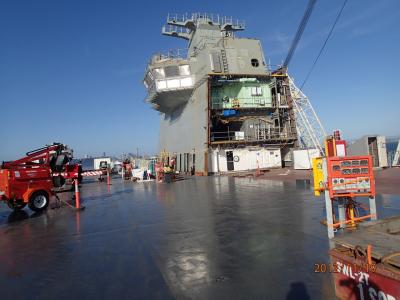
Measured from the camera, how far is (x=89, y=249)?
7332 mm

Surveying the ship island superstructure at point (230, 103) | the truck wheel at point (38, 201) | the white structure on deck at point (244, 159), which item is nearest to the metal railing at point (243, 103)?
the ship island superstructure at point (230, 103)

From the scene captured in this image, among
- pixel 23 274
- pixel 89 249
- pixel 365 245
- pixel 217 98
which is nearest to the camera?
pixel 365 245

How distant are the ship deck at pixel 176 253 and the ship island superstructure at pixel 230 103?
18684 mm

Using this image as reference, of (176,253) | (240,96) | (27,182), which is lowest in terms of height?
(176,253)

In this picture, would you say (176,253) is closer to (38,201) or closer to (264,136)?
(38,201)

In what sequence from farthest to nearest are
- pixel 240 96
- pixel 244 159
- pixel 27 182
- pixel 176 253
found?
pixel 240 96 < pixel 244 159 < pixel 27 182 < pixel 176 253

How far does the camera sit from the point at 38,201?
13938 mm

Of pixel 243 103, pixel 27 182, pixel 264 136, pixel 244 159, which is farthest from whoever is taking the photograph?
pixel 243 103

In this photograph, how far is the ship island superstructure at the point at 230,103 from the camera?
30.3 meters

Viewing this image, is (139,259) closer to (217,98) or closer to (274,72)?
(217,98)

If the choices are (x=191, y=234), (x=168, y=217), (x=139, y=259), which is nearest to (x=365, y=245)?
(x=139, y=259)

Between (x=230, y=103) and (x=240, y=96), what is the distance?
1.42m

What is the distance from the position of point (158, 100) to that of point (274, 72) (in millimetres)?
13035

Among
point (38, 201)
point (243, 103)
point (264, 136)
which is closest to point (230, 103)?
point (243, 103)
